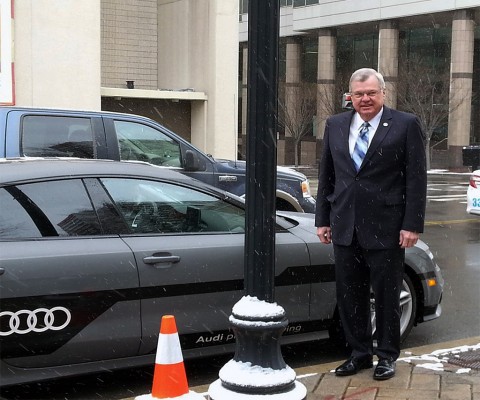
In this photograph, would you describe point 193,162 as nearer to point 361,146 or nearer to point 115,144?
point 115,144

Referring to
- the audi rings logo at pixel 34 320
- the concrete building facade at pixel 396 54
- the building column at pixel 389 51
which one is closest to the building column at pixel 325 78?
the concrete building facade at pixel 396 54

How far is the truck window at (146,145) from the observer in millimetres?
8453

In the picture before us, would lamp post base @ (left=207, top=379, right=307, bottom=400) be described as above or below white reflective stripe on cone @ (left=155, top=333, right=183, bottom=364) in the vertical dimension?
below

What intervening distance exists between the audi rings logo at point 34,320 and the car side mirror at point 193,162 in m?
4.52

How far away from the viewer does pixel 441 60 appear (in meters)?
47.1

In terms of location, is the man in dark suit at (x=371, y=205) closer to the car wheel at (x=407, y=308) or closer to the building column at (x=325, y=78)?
the car wheel at (x=407, y=308)

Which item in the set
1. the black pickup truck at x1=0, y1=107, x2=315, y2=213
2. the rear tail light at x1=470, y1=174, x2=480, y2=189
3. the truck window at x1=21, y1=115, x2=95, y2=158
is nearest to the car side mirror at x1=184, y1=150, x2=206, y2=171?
the black pickup truck at x1=0, y1=107, x2=315, y2=213

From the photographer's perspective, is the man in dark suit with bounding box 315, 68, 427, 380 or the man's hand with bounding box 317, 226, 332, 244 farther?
the man's hand with bounding box 317, 226, 332, 244

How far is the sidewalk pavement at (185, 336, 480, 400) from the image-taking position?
170 inches

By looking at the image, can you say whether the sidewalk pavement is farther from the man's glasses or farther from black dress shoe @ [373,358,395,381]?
the man's glasses

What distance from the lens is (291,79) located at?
50781 mm

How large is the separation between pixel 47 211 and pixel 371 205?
6.42 ft

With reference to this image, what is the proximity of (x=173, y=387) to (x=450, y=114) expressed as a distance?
132 feet

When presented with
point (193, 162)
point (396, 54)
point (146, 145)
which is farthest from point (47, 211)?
point (396, 54)
